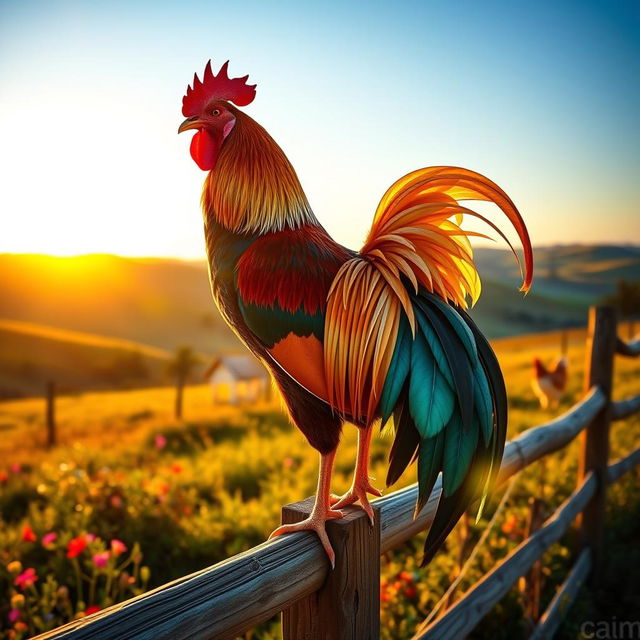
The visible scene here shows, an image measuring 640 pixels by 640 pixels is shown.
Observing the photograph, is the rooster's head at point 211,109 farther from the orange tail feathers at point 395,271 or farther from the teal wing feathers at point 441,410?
the teal wing feathers at point 441,410

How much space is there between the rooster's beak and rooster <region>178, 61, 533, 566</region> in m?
0.14

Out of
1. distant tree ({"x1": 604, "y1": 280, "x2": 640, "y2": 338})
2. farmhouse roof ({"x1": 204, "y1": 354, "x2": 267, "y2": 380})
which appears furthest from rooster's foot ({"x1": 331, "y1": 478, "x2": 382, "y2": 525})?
distant tree ({"x1": 604, "y1": 280, "x2": 640, "y2": 338})

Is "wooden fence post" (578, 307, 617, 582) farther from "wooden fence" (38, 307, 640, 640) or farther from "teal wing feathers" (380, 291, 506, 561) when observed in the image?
"teal wing feathers" (380, 291, 506, 561)

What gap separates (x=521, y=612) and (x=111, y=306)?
41940 mm

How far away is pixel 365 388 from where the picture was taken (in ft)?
4.32

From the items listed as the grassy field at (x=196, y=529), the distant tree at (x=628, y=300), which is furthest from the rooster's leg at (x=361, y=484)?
the distant tree at (x=628, y=300)

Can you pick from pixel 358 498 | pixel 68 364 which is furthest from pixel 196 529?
pixel 68 364

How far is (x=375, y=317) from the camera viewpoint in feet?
4.26

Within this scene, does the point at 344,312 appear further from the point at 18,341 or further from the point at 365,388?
the point at 18,341

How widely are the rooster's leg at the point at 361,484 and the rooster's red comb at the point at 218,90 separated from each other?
3.41 ft

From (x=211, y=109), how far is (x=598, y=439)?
354cm

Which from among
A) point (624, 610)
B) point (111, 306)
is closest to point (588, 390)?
point (624, 610)

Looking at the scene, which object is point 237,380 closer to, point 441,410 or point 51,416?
point 51,416

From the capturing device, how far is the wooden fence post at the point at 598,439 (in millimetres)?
3941
